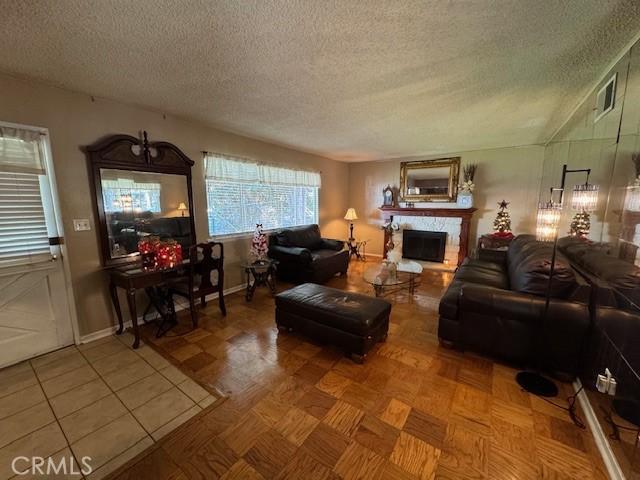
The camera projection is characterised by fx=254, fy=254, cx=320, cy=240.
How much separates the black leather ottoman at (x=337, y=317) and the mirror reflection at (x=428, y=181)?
371 cm

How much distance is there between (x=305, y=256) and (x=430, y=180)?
3245 mm

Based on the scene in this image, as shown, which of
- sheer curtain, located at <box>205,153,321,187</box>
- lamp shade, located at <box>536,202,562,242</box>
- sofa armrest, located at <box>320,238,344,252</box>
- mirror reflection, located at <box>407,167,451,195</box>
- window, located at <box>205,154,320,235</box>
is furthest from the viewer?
mirror reflection, located at <box>407,167,451,195</box>

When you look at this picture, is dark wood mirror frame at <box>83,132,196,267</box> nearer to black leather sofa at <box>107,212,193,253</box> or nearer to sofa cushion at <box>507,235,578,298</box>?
black leather sofa at <box>107,212,193,253</box>

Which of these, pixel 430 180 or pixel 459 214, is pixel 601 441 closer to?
pixel 459 214

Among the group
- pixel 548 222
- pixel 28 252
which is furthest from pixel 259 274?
pixel 548 222

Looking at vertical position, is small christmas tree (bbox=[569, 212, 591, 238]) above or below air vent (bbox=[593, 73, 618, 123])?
below

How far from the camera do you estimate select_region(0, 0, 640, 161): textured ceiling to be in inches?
52.3

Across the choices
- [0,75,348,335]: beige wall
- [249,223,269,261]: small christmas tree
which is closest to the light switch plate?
[0,75,348,335]: beige wall

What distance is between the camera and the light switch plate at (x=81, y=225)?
7.80ft

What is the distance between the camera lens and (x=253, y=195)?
13.5ft

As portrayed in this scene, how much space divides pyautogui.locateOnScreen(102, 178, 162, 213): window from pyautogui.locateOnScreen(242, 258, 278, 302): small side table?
131 cm

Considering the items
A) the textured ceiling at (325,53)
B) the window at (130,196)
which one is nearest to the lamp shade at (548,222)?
the textured ceiling at (325,53)

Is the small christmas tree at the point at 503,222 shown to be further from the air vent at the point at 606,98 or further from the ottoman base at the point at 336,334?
the ottoman base at the point at 336,334

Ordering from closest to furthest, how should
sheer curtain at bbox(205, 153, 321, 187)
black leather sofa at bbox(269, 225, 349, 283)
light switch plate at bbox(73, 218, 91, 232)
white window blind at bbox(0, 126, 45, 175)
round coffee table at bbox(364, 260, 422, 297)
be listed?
white window blind at bbox(0, 126, 45, 175) → light switch plate at bbox(73, 218, 91, 232) → round coffee table at bbox(364, 260, 422, 297) → sheer curtain at bbox(205, 153, 321, 187) → black leather sofa at bbox(269, 225, 349, 283)
